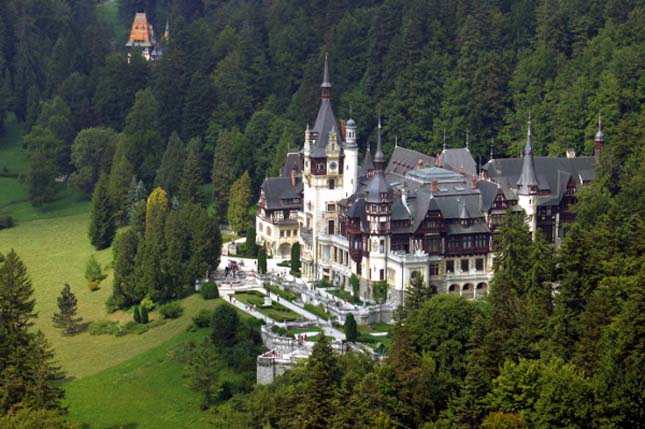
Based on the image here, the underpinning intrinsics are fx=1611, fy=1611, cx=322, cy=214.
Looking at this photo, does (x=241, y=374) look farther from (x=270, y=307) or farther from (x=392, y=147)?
(x=392, y=147)

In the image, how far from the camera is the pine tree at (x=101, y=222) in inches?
5197

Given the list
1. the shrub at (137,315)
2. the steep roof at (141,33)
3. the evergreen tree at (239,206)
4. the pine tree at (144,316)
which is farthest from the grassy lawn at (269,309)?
the steep roof at (141,33)

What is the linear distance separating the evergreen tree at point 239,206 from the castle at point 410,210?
9.58 meters

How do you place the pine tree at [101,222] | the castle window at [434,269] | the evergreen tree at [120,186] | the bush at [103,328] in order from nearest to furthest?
the castle window at [434,269] → the bush at [103,328] → the pine tree at [101,222] → the evergreen tree at [120,186]

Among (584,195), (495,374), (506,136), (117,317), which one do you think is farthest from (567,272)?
(506,136)

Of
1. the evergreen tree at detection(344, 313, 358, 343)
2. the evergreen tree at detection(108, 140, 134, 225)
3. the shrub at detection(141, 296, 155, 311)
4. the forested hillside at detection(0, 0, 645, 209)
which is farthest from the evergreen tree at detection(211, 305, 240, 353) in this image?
the evergreen tree at detection(108, 140, 134, 225)

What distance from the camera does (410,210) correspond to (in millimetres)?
106312

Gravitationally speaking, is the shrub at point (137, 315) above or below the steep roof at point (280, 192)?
below

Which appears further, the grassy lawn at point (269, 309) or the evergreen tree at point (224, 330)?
the grassy lawn at point (269, 309)

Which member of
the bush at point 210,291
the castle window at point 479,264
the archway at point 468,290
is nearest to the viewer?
the archway at point 468,290

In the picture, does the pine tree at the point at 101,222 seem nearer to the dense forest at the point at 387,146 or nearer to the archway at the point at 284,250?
the dense forest at the point at 387,146

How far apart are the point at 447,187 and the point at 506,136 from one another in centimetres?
2640

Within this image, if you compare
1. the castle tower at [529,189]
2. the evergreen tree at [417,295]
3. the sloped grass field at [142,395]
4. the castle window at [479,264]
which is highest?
the castle tower at [529,189]

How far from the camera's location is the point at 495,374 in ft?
270
